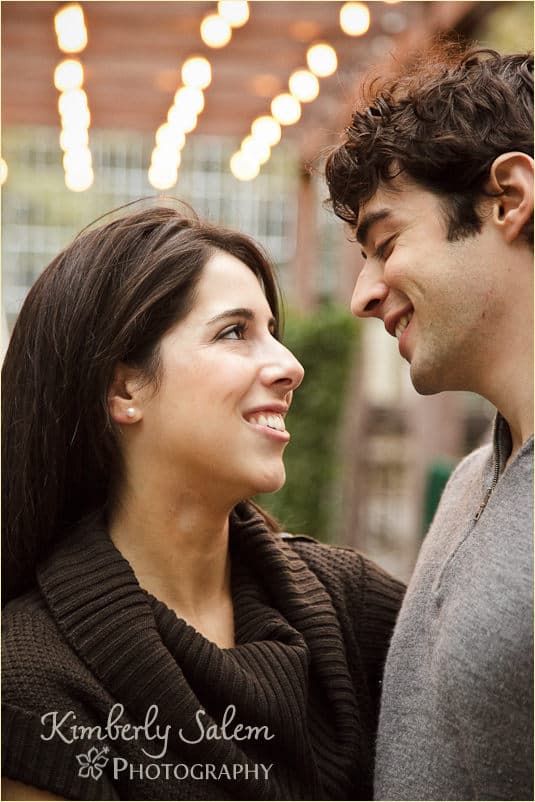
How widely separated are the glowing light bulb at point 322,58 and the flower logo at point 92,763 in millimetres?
6527

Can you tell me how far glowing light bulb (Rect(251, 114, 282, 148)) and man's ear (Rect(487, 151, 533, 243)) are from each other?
794cm

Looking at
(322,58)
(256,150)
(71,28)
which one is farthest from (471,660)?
(256,150)

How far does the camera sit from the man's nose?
2.22 metres

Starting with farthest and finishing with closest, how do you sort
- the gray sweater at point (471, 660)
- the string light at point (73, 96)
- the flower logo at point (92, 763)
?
the string light at point (73, 96) < the flower logo at point (92, 763) < the gray sweater at point (471, 660)

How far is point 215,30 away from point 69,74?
1452 mm

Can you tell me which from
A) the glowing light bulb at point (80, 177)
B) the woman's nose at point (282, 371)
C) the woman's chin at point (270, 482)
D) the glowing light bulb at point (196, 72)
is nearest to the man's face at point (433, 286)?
the woman's nose at point (282, 371)

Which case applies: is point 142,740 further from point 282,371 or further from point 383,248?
point 383,248

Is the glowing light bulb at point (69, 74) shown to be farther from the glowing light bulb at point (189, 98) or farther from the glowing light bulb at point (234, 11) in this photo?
the glowing light bulb at point (234, 11)

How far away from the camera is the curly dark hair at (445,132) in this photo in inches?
81.8

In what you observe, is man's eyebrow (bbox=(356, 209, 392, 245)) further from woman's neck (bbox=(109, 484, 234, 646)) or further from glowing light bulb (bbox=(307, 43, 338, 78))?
glowing light bulb (bbox=(307, 43, 338, 78))

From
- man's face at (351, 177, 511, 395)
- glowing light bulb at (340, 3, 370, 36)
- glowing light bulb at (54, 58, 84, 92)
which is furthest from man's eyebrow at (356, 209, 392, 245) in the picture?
glowing light bulb at (54, 58, 84, 92)

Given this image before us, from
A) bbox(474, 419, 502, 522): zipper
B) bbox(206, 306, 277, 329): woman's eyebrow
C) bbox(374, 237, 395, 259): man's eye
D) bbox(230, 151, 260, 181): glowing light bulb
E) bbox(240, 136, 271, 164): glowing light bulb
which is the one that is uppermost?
bbox(240, 136, 271, 164): glowing light bulb

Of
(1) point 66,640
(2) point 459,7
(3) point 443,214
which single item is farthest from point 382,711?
(2) point 459,7

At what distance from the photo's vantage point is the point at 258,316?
241 centimetres
